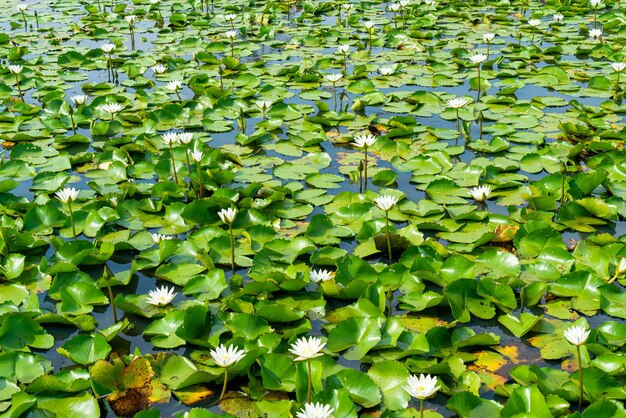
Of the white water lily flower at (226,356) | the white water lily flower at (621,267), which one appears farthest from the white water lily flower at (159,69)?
the white water lily flower at (621,267)

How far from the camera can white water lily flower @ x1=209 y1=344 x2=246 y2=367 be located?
2758mm

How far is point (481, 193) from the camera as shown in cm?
446

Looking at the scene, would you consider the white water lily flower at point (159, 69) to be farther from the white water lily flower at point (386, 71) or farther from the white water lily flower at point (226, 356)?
the white water lily flower at point (226, 356)

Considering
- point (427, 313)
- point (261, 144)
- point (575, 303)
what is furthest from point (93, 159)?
point (575, 303)

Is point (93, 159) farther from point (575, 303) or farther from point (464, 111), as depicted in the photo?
point (575, 303)

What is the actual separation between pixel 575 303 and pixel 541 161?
1.88m

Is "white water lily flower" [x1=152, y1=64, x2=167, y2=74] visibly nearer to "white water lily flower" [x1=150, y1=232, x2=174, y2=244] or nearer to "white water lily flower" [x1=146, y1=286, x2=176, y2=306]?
"white water lily flower" [x1=150, y1=232, x2=174, y2=244]

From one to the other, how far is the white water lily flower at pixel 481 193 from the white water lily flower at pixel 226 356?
7.19ft

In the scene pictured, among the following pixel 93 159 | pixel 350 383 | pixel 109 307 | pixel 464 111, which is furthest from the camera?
pixel 464 111

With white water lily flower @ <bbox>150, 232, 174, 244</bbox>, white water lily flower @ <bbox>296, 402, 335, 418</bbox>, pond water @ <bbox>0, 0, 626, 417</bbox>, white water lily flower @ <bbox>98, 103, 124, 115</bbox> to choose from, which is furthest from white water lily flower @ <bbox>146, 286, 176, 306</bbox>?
white water lily flower @ <bbox>98, 103, 124, 115</bbox>

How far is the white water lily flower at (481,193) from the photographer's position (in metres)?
4.43

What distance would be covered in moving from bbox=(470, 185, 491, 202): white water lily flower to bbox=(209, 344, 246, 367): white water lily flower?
2.19 metres

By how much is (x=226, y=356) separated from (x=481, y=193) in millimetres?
2345

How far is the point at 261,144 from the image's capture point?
5.71 metres
